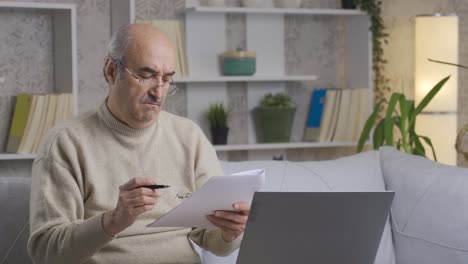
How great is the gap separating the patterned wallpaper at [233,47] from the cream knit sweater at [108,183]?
1723 mm

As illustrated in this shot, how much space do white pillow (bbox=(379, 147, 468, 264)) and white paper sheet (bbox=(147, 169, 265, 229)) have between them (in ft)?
3.11

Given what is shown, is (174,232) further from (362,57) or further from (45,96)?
(362,57)

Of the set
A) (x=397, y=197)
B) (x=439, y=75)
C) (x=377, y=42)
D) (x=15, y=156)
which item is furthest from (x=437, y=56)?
(x=15, y=156)

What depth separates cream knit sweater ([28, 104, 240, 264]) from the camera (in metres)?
2.19

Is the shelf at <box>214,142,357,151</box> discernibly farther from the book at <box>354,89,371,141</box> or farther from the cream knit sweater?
the cream knit sweater

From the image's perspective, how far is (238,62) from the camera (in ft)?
14.2

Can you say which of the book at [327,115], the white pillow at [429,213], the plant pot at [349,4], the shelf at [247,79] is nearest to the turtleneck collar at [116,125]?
the white pillow at [429,213]

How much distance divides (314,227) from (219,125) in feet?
7.56

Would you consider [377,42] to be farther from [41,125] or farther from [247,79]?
[41,125]

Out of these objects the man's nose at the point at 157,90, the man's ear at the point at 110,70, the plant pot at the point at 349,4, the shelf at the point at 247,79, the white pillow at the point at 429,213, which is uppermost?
the plant pot at the point at 349,4

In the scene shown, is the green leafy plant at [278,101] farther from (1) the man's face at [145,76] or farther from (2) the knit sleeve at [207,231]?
(1) the man's face at [145,76]

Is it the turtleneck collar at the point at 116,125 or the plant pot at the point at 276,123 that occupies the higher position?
the turtleneck collar at the point at 116,125

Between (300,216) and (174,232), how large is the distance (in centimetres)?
50

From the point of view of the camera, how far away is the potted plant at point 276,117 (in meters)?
4.42
